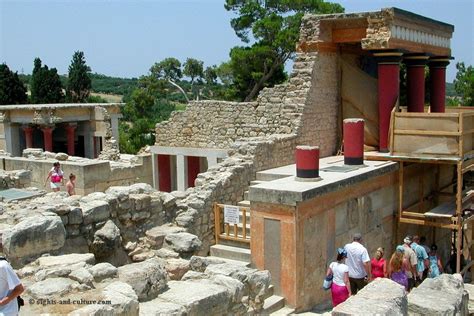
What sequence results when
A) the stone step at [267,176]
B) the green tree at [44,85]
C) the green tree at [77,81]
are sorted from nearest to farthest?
the stone step at [267,176], the green tree at [44,85], the green tree at [77,81]

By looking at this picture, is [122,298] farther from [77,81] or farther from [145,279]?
[77,81]

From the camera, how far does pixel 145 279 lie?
6395 mm

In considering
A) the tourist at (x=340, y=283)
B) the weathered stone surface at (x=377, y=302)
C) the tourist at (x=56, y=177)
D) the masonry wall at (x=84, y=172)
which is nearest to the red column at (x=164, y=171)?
the masonry wall at (x=84, y=172)

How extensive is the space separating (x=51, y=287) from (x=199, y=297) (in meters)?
1.64

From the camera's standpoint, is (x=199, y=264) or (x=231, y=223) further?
(x=231, y=223)

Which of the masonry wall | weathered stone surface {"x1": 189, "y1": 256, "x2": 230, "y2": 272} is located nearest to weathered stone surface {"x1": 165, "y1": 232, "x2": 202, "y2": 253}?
weathered stone surface {"x1": 189, "y1": 256, "x2": 230, "y2": 272}

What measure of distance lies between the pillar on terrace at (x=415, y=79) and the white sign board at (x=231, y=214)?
28.4 feet

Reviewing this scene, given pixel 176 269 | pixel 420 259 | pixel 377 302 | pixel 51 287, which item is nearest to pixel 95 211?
pixel 176 269

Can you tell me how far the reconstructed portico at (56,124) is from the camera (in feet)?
96.9

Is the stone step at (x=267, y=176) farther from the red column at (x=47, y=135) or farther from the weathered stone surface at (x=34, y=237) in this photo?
the red column at (x=47, y=135)

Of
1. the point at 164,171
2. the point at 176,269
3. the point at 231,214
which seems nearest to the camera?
the point at 176,269

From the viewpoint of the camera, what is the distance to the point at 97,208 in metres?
8.67

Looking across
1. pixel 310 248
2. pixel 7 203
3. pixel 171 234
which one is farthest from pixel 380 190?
pixel 7 203

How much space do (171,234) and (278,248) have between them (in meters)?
1.93
